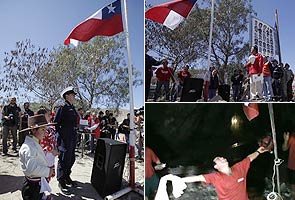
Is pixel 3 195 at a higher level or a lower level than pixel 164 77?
lower

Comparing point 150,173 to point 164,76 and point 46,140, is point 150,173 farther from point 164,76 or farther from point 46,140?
point 164,76

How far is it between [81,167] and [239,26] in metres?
11.8

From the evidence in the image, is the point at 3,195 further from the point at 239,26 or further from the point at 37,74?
the point at 239,26

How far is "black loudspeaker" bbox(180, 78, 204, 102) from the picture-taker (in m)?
4.16

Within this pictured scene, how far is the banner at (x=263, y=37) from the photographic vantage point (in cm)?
753

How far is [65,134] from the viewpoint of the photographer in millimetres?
3041

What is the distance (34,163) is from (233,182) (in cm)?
213

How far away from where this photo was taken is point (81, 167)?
3.91 m

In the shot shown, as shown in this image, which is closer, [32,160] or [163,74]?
[32,160]

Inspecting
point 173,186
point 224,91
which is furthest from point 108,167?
point 224,91

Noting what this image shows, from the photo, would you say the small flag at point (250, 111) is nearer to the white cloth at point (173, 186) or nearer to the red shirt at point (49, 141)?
the white cloth at point (173, 186)

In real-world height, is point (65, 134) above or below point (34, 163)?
above

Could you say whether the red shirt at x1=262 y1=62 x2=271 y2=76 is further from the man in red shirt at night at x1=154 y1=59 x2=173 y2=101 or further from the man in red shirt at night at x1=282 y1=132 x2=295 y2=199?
the man in red shirt at night at x1=282 y1=132 x2=295 y2=199

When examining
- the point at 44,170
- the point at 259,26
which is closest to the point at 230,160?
the point at 44,170
